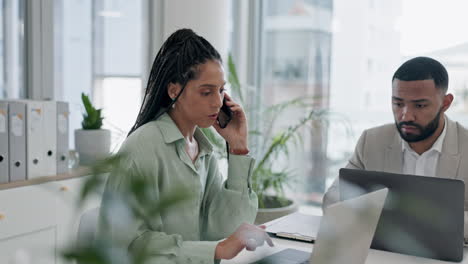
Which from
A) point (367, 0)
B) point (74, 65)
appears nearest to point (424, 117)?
point (367, 0)

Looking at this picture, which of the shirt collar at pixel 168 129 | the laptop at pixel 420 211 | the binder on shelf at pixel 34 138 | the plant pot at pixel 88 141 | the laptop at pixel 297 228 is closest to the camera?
the laptop at pixel 420 211

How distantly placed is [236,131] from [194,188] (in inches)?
18.1

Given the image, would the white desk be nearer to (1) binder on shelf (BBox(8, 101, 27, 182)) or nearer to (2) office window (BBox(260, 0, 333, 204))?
(1) binder on shelf (BBox(8, 101, 27, 182))

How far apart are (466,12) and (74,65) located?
2.60m

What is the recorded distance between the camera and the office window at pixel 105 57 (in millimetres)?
3253

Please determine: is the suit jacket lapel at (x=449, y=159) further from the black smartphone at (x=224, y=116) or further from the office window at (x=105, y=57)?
the office window at (x=105, y=57)

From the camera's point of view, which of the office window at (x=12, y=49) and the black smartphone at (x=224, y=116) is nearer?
the black smartphone at (x=224, y=116)

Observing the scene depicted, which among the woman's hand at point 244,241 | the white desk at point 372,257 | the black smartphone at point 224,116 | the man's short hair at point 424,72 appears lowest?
the white desk at point 372,257

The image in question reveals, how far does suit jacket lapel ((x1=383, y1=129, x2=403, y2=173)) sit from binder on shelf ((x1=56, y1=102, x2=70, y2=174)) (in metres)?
1.61

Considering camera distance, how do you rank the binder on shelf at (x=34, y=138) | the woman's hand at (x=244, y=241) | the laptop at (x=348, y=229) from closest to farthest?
1. the laptop at (x=348, y=229)
2. the woman's hand at (x=244, y=241)
3. the binder on shelf at (x=34, y=138)

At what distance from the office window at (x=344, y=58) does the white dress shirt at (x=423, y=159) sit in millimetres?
1606

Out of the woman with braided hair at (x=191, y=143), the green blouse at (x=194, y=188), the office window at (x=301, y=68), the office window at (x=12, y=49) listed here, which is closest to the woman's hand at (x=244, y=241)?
Result: the green blouse at (x=194, y=188)

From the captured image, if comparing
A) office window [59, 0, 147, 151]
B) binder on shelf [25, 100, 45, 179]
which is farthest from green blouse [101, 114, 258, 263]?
office window [59, 0, 147, 151]

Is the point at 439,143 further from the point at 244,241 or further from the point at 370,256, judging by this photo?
the point at 244,241
